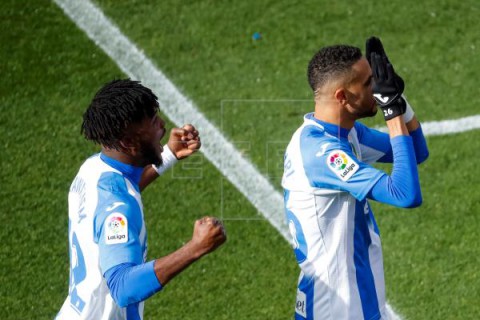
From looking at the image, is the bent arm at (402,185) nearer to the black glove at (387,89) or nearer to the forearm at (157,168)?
the black glove at (387,89)

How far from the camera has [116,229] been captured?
4539mm

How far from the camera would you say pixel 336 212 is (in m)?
5.14

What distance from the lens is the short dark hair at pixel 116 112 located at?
4.82 metres

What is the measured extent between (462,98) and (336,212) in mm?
3545

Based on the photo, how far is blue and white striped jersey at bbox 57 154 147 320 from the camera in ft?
14.9

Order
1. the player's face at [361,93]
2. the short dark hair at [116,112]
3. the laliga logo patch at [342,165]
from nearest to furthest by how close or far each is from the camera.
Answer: the short dark hair at [116,112]
the laliga logo patch at [342,165]
the player's face at [361,93]

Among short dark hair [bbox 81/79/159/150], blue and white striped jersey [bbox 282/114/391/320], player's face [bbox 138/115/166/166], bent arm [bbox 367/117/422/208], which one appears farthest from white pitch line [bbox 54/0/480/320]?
short dark hair [bbox 81/79/159/150]

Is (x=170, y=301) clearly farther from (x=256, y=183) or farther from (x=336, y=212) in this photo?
(x=336, y=212)

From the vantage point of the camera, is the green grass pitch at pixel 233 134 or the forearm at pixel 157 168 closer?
the forearm at pixel 157 168

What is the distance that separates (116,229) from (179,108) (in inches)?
147

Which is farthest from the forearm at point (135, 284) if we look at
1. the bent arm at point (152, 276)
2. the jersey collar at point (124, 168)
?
the jersey collar at point (124, 168)

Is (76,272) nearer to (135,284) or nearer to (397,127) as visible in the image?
(135,284)

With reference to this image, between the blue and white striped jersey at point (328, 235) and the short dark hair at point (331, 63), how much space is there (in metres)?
0.21

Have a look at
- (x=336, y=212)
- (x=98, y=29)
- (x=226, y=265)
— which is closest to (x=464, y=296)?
(x=226, y=265)
